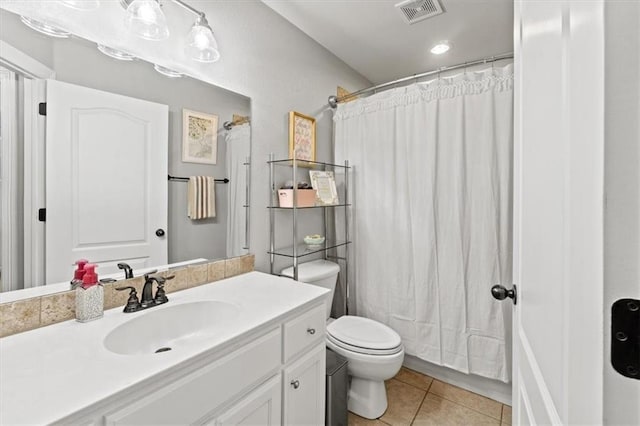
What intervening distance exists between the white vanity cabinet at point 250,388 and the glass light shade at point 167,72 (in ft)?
3.89

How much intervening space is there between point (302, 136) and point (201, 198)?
2.88ft

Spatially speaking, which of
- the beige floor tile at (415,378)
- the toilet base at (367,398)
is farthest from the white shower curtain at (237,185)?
the beige floor tile at (415,378)

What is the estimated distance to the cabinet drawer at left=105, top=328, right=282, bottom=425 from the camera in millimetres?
684

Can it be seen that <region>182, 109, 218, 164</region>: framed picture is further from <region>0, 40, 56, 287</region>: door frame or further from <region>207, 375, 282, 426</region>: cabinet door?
<region>207, 375, 282, 426</region>: cabinet door

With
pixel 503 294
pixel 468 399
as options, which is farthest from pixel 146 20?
pixel 468 399

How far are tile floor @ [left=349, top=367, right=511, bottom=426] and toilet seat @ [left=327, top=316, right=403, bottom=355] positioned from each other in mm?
416

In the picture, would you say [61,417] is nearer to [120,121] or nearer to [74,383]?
[74,383]

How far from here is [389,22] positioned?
6.30ft

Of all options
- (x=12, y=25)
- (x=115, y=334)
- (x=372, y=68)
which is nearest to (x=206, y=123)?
(x=12, y=25)

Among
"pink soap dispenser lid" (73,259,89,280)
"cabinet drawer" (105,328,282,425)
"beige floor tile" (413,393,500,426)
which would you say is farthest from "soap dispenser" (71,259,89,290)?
"beige floor tile" (413,393,500,426)

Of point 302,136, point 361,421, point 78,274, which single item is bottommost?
point 361,421

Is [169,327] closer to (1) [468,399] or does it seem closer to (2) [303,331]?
(2) [303,331]

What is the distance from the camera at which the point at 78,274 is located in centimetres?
104

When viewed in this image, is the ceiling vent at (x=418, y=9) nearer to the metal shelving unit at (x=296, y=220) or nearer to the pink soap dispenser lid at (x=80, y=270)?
the metal shelving unit at (x=296, y=220)
